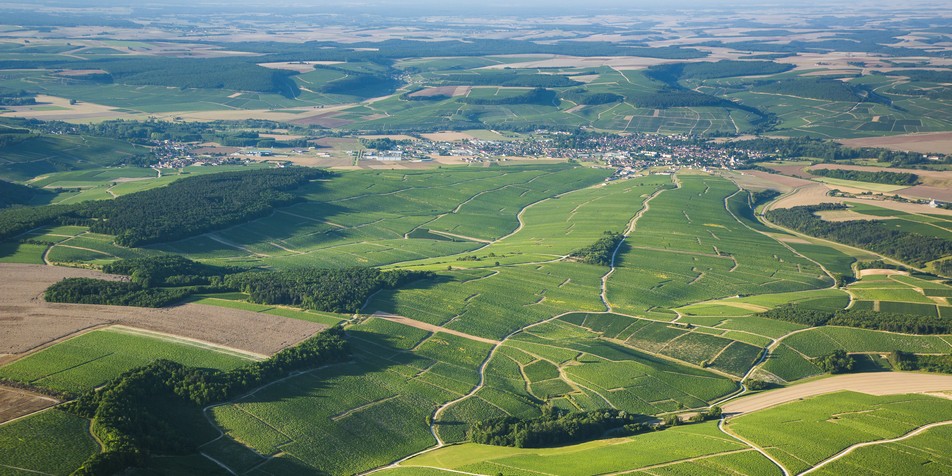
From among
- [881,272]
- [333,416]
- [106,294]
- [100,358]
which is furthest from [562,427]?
[881,272]

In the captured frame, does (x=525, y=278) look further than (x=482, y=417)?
Yes

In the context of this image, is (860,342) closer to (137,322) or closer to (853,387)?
(853,387)

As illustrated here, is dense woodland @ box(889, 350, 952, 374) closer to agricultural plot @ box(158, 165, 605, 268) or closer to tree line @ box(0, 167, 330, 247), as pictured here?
agricultural plot @ box(158, 165, 605, 268)

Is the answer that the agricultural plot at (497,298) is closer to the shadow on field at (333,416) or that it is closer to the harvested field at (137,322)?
the harvested field at (137,322)

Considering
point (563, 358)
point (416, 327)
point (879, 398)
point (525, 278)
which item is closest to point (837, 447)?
point (879, 398)

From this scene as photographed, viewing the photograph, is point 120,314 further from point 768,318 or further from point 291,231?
point 768,318
